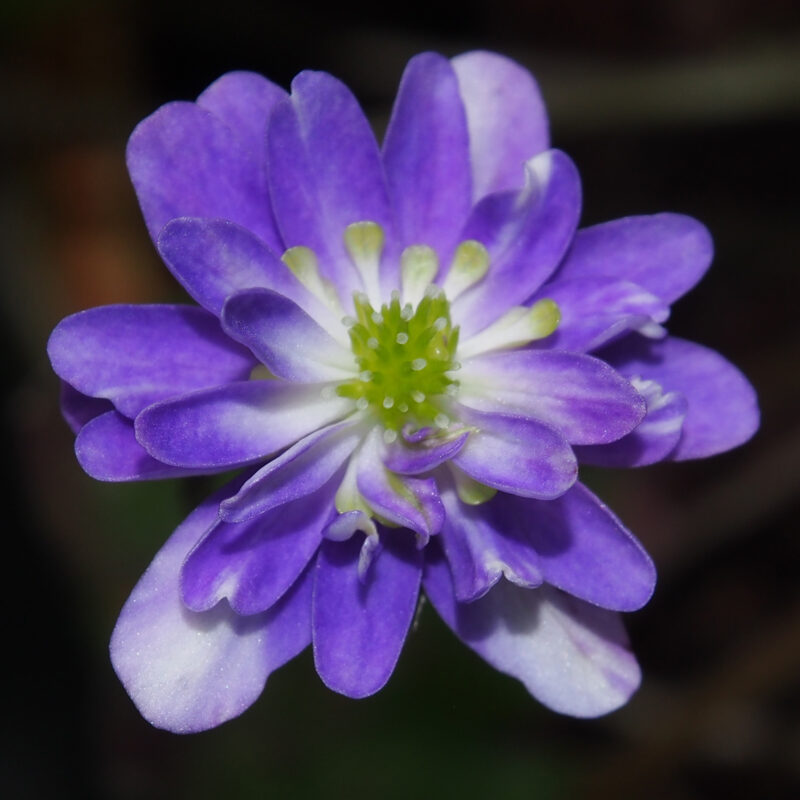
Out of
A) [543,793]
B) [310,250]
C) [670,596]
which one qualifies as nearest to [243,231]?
[310,250]

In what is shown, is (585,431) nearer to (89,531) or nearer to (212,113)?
(212,113)

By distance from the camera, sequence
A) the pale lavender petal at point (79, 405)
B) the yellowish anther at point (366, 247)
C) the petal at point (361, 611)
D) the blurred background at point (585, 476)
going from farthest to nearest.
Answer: the blurred background at point (585, 476)
the yellowish anther at point (366, 247)
the pale lavender petal at point (79, 405)
the petal at point (361, 611)

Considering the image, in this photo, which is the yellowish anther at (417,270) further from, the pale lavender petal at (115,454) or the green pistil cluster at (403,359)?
the pale lavender petal at (115,454)

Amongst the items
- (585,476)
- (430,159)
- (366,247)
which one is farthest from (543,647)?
(585,476)

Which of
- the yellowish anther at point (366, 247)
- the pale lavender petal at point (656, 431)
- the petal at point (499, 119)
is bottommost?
the pale lavender petal at point (656, 431)

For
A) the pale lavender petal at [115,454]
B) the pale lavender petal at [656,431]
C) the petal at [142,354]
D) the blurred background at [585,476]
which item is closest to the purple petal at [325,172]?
the petal at [142,354]

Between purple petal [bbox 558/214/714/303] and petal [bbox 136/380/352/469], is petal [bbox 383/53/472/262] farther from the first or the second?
petal [bbox 136/380/352/469]
